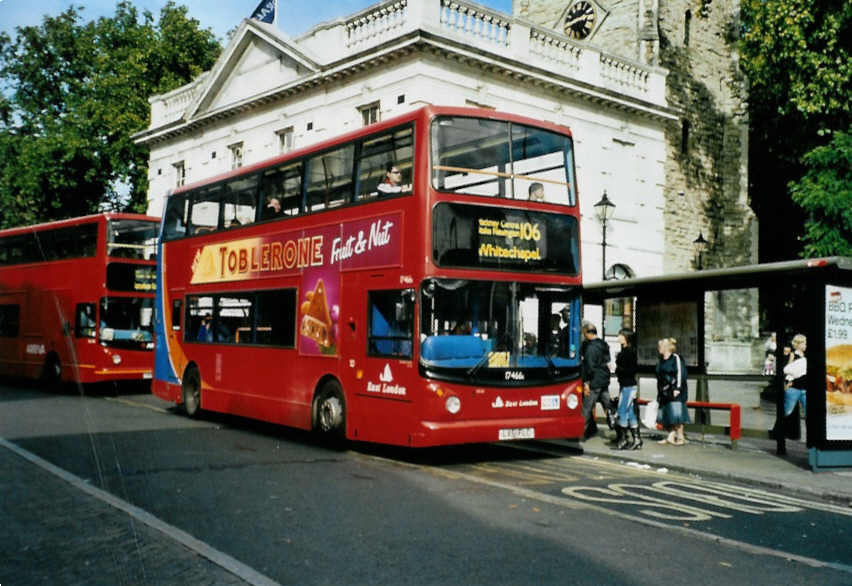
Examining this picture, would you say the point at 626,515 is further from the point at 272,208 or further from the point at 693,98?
the point at 693,98

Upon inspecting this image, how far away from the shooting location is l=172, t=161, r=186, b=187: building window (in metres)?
35.3

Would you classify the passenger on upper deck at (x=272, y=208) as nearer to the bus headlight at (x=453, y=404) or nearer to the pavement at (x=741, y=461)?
the bus headlight at (x=453, y=404)

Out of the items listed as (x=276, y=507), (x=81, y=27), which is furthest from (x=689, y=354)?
(x=81, y=27)

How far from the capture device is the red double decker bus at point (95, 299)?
1986 cm

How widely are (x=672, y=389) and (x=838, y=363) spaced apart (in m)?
2.60

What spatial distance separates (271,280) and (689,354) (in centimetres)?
685

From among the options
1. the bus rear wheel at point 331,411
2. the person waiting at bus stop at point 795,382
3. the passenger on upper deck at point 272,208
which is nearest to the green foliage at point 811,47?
the person waiting at bus stop at point 795,382

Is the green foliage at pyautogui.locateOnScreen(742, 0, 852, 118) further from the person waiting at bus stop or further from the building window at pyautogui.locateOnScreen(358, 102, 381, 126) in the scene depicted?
the person waiting at bus stop

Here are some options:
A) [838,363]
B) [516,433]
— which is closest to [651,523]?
[516,433]

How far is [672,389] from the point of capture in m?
12.5

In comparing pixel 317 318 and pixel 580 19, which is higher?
pixel 580 19

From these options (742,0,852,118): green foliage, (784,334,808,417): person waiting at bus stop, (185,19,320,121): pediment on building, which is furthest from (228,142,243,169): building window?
(784,334,808,417): person waiting at bus stop

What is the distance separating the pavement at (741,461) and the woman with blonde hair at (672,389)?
0.35 m

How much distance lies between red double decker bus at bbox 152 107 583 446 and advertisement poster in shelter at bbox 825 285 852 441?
2.97 m
